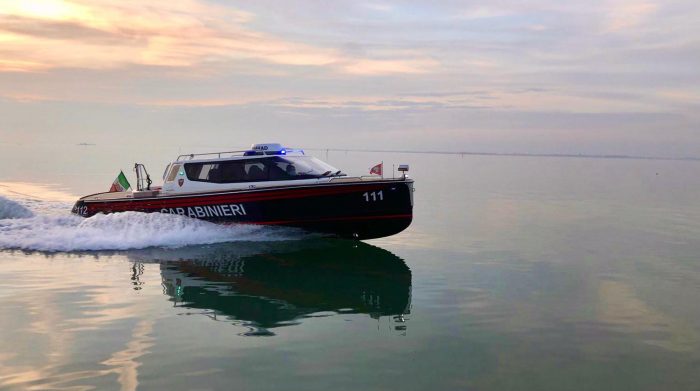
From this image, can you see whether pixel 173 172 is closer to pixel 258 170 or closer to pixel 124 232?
pixel 124 232

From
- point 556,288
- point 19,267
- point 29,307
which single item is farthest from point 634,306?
point 19,267

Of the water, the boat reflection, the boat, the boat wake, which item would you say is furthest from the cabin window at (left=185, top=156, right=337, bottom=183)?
the boat reflection

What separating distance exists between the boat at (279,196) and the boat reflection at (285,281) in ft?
2.29

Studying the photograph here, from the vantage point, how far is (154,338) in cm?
732

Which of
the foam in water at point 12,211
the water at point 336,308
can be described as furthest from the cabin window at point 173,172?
the foam in water at point 12,211

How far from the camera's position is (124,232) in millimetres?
14516

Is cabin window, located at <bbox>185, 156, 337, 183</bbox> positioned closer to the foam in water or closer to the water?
the water

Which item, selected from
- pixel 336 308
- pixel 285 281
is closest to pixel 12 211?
pixel 285 281

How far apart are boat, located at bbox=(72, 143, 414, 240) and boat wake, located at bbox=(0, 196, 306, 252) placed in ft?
0.83

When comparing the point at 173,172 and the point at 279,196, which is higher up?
the point at 173,172

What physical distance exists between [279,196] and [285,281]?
4.11 meters

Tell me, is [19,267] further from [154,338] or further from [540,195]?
[540,195]

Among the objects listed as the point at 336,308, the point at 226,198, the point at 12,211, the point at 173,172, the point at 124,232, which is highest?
the point at 173,172

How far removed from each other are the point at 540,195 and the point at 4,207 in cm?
2632
